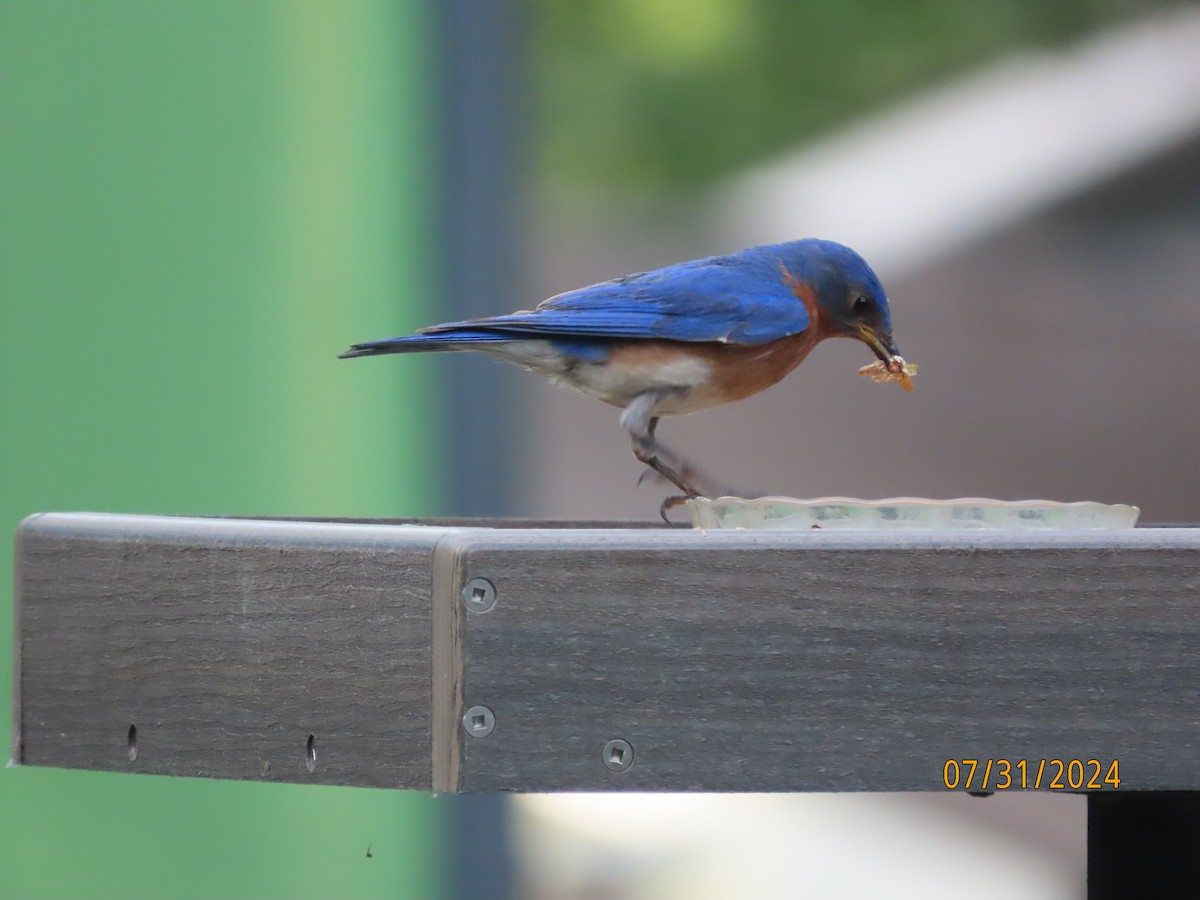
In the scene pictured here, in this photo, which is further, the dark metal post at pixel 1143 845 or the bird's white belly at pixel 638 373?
the bird's white belly at pixel 638 373

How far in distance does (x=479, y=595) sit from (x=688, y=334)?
7.31 feet

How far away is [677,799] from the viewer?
7637mm

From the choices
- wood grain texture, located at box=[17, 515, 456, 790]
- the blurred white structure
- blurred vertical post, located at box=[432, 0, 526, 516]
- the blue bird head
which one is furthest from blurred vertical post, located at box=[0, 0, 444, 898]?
the blurred white structure

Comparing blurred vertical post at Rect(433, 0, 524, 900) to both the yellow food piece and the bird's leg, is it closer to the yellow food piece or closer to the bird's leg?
the bird's leg

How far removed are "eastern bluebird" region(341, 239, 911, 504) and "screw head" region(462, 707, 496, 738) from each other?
2002 mm

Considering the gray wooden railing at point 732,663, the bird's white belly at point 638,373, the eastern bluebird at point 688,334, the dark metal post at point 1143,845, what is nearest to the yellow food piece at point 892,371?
the eastern bluebird at point 688,334

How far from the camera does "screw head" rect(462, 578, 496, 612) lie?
5.84 feet

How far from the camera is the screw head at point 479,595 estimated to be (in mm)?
1781

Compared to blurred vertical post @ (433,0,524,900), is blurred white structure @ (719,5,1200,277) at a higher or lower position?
higher

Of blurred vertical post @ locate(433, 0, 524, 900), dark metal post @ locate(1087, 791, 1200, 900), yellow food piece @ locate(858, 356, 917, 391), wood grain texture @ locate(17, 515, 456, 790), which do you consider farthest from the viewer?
blurred vertical post @ locate(433, 0, 524, 900)

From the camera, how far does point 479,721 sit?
175 centimetres
